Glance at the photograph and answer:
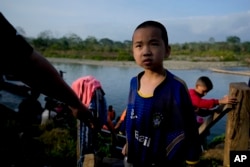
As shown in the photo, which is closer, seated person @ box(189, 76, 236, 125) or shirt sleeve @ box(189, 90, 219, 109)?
seated person @ box(189, 76, 236, 125)

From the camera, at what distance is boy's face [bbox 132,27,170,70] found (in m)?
1.61

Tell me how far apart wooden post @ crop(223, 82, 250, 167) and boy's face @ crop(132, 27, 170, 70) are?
110 centimetres

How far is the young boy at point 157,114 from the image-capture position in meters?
1.56

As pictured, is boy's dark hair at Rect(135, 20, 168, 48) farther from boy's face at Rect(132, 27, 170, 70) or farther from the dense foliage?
the dense foliage

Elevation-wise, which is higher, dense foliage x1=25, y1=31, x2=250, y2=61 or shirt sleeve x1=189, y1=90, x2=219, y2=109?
dense foliage x1=25, y1=31, x2=250, y2=61

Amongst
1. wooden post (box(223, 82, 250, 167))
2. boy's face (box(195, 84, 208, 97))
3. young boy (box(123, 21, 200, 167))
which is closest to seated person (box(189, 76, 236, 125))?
boy's face (box(195, 84, 208, 97))

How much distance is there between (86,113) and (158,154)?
2.05 feet

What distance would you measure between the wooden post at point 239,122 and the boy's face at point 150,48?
3.62 feet

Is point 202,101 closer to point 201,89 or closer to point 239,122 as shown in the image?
point 201,89

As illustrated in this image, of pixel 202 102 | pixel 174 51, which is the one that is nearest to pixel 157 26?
pixel 202 102

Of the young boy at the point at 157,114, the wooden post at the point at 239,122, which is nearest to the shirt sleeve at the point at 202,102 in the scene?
the wooden post at the point at 239,122

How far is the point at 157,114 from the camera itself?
1571 mm

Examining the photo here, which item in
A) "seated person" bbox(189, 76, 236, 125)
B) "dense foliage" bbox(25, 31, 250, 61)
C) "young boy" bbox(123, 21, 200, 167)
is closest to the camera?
"young boy" bbox(123, 21, 200, 167)

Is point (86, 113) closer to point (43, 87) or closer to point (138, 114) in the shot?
point (43, 87)
